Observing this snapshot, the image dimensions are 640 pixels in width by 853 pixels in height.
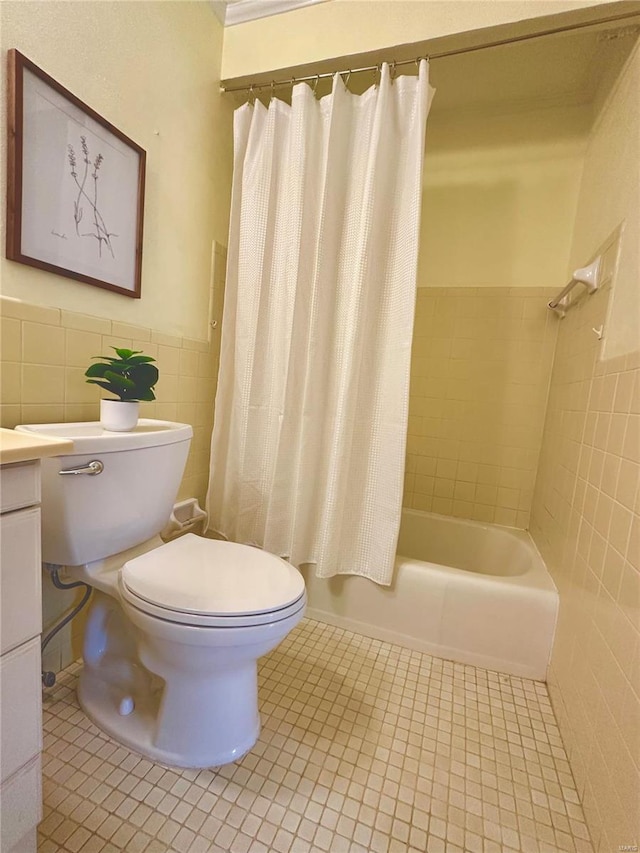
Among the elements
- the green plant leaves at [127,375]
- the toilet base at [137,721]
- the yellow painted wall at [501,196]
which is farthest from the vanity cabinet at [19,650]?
the yellow painted wall at [501,196]

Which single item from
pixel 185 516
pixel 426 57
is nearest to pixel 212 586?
pixel 185 516

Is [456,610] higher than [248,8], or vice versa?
[248,8]

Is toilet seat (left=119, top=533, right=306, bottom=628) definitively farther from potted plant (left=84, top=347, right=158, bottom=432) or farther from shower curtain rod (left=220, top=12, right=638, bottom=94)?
shower curtain rod (left=220, top=12, right=638, bottom=94)

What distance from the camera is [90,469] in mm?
845

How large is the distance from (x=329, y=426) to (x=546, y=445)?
98cm

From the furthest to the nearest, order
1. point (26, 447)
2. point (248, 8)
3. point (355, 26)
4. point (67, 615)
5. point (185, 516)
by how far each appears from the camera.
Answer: point (185, 516) < point (248, 8) < point (355, 26) < point (67, 615) < point (26, 447)

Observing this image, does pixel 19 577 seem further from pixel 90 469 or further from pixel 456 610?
pixel 456 610

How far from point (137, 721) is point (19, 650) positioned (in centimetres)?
56

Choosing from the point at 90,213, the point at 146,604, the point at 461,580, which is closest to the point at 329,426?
the point at 461,580

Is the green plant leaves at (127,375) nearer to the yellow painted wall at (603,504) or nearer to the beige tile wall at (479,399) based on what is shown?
the yellow painted wall at (603,504)

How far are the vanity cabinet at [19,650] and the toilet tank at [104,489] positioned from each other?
0.20m

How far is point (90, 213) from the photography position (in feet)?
3.44

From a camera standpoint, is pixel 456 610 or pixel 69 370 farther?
pixel 456 610

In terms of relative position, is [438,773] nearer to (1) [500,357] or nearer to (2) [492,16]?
(1) [500,357]
